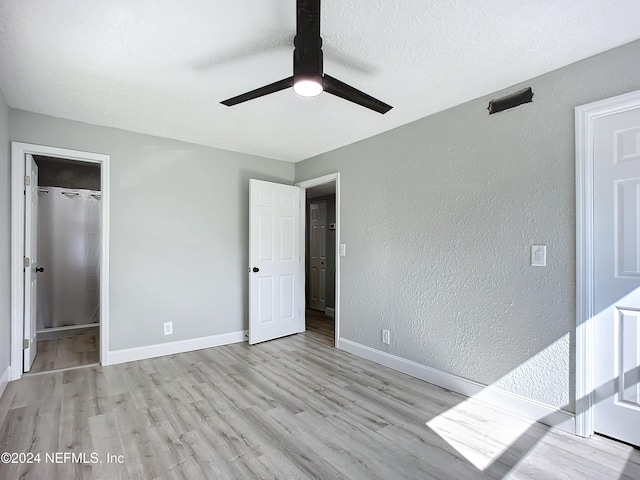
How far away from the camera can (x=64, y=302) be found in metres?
4.50

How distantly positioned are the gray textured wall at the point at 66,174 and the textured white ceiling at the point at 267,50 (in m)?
2.14

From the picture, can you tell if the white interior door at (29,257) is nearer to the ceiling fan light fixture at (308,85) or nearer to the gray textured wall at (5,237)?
the gray textured wall at (5,237)

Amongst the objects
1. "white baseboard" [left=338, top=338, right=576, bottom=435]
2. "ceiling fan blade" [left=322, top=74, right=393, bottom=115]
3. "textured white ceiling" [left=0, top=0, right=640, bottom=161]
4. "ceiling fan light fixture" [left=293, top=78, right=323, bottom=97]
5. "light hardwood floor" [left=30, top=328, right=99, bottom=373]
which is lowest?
"light hardwood floor" [left=30, top=328, right=99, bottom=373]

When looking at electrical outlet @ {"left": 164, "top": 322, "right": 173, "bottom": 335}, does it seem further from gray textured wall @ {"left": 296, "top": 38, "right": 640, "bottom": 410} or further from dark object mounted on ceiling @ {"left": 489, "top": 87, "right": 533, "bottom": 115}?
dark object mounted on ceiling @ {"left": 489, "top": 87, "right": 533, "bottom": 115}

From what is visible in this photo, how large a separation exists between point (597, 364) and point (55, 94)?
14.0ft

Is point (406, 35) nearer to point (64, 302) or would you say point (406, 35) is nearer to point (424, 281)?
point (424, 281)

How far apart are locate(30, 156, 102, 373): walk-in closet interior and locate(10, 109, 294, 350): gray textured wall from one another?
1.45 meters

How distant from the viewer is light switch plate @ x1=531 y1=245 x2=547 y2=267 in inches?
85.9

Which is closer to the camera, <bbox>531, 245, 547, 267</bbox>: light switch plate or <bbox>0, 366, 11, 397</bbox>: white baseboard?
<bbox>531, 245, 547, 267</bbox>: light switch plate

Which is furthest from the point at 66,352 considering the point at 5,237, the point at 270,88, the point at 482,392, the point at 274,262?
the point at 482,392

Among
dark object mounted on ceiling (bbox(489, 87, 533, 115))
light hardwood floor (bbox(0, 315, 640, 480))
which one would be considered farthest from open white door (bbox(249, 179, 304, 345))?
dark object mounted on ceiling (bbox(489, 87, 533, 115))

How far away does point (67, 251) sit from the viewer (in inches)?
180

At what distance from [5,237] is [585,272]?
4327 mm

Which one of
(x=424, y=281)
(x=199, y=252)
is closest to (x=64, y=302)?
(x=199, y=252)
